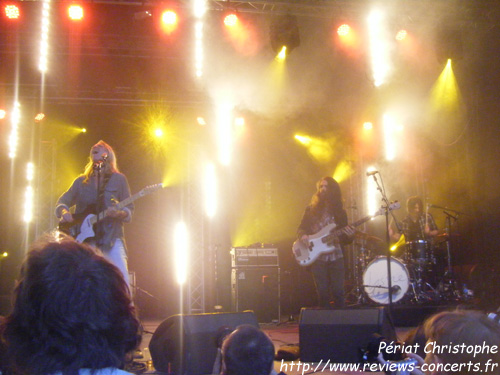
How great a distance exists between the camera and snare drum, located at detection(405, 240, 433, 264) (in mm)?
8547

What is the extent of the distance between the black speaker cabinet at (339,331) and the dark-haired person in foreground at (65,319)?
139 inches

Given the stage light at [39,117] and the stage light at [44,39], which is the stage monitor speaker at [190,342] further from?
the stage light at [44,39]

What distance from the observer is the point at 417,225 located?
8945 mm

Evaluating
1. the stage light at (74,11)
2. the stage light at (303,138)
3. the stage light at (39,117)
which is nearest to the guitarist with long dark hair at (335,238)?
the stage light at (303,138)

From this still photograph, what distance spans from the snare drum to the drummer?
0.13 m

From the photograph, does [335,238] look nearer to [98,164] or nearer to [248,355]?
[98,164]

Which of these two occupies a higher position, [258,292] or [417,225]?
[417,225]

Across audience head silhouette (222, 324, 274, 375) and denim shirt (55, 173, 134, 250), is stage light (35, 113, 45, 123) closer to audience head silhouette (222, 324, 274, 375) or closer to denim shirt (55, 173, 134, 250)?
denim shirt (55, 173, 134, 250)

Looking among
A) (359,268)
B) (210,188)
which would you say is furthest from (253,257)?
(359,268)

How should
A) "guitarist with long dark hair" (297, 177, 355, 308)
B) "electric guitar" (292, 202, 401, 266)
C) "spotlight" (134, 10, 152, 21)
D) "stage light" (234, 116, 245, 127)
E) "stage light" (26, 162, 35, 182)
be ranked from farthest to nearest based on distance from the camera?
"stage light" (234, 116, 245, 127) → "stage light" (26, 162, 35, 182) → "spotlight" (134, 10, 152, 21) → "electric guitar" (292, 202, 401, 266) → "guitarist with long dark hair" (297, 177, 355, 308)

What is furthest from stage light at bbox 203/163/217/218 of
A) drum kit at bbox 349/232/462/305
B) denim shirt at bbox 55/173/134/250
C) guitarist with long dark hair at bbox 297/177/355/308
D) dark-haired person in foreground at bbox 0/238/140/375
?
dark-haired person in foreground at bbox 0/238/140/375

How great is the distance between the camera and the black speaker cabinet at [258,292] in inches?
330

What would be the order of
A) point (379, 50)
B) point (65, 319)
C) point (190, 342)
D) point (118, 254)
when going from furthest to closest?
point (379, 50) < point (118, 254) < point (190, 342) < point (65, 319)

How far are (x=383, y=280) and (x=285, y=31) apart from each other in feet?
16.0
